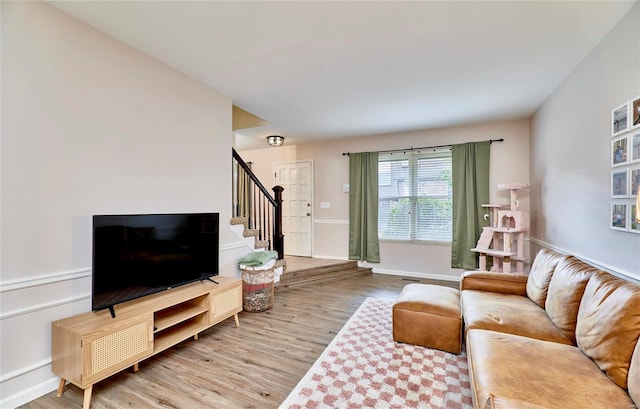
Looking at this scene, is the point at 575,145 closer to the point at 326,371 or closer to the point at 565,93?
the point at 565,93

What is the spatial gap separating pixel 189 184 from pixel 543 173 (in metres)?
4.39

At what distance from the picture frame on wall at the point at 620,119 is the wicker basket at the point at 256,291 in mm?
3451

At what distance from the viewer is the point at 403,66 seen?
263cm

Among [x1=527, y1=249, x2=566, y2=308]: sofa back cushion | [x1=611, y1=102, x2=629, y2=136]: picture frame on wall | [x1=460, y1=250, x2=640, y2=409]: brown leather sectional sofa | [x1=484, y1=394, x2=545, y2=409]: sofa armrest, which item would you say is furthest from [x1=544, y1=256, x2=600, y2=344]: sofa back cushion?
[x1=484, y1=394, x2=545, y2=409]: sofa armrest

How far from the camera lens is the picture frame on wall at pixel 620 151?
1.92 metres

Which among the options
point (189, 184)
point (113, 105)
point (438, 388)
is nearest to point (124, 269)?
point (189, 184)

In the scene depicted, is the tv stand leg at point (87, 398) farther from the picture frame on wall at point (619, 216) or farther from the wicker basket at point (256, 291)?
the picture frame on wall at point (619, 216)

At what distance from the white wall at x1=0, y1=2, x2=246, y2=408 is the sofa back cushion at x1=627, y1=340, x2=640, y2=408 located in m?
3.26

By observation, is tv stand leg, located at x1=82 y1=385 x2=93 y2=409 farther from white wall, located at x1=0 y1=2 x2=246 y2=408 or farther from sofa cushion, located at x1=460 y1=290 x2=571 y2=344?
sofa cushion, located at x1=460 y1=290 x2=571 y2=344

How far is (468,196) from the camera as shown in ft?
14.6

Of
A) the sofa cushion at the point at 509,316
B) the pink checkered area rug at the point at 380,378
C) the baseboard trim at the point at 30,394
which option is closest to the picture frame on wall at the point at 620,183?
the sofa cushion at the point at 509,316

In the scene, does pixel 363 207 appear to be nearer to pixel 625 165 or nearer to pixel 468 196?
pixel 468 196

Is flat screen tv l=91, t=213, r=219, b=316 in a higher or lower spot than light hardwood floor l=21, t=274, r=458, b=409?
higher

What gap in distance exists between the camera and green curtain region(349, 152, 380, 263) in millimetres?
5199
